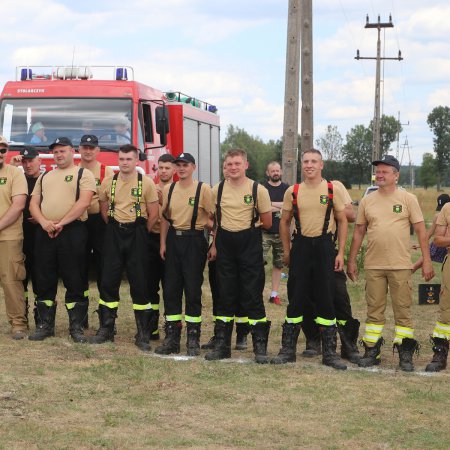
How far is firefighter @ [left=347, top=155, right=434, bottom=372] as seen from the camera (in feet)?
28.1

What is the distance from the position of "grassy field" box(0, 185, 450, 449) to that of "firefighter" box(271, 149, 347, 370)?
315 mm

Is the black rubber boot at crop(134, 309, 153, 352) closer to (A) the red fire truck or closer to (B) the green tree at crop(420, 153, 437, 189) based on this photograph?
(A) the red fire truck

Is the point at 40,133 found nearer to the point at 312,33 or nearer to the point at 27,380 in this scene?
the point at 312,33

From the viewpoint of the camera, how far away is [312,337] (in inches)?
368

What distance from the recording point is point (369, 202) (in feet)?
28.7

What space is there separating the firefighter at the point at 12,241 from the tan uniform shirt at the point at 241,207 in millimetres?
2163

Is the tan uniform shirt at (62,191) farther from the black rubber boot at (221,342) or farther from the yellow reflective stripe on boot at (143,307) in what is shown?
the black rubber boot at (221,342)

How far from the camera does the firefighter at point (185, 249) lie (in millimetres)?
9125

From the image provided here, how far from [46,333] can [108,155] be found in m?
4.40

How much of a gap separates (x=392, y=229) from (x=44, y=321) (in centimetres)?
360

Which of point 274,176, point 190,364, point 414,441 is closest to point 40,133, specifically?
point 274,176

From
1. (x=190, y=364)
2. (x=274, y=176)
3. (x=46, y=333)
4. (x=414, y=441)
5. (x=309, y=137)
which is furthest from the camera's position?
(x=309, y=137)

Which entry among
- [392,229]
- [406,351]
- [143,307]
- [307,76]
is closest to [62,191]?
[143,307]

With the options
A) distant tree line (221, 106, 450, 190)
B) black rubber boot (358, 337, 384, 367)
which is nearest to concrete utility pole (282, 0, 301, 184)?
black rubber boot (358, 337, 384, 367)
